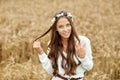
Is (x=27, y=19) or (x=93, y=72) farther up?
(x=27, y=19)

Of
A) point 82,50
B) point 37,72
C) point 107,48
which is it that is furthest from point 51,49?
point 107,48

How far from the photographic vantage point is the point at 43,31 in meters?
7.94

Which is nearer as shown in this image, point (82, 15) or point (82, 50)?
point (82, 50)

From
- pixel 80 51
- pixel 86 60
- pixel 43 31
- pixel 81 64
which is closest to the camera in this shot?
pixel 80 51

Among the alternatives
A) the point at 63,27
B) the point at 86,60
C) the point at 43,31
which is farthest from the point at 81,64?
the point at 43,31

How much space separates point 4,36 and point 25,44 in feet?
1.87

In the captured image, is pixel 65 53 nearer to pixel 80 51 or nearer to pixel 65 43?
pixel 65 43

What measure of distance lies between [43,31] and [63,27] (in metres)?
4.17

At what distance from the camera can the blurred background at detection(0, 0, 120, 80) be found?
5.66m

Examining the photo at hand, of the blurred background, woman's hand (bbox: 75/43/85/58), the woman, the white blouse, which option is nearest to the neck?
the woman

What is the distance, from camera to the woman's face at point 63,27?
375cm

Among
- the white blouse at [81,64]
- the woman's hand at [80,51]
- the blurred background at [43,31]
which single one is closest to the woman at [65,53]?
the white blouse at [81,64]

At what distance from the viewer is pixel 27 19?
31.0 feet

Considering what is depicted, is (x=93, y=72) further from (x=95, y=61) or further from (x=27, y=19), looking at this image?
(x=27, y=19)
